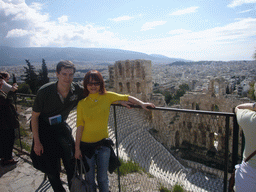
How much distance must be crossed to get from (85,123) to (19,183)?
2.16m

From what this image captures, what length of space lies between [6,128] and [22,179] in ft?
3.52

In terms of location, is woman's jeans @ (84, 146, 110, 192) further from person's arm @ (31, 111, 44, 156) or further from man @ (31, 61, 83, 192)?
person's arm @ (31, 111, 44, 156)

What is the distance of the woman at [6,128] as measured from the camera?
3.87 metres

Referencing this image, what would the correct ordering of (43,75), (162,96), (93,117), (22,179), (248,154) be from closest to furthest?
(248,154) < (93,117) < (22,179) < (162,96) < (43,75)

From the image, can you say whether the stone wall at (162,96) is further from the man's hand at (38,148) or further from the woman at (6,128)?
the man's hand at (38,148)

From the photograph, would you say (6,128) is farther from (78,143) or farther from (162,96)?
(162,96)

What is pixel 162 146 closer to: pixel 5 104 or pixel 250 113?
pixel 5 104

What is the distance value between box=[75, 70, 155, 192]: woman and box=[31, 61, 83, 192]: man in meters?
0.23

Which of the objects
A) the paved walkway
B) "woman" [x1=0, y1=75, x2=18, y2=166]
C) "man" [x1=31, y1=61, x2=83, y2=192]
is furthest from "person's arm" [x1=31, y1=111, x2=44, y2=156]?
"woman" [x1=0, y1=75, x2=18, y2=166]

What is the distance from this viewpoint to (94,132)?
237 centimetres

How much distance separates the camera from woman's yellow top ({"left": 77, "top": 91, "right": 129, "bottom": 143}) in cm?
234

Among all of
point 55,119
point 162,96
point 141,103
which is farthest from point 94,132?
point 162,96

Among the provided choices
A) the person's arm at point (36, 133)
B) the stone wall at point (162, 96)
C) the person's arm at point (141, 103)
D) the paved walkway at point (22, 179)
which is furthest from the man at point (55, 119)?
the stone wall at point (162, 96)

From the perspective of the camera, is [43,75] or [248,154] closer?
[248,154]
